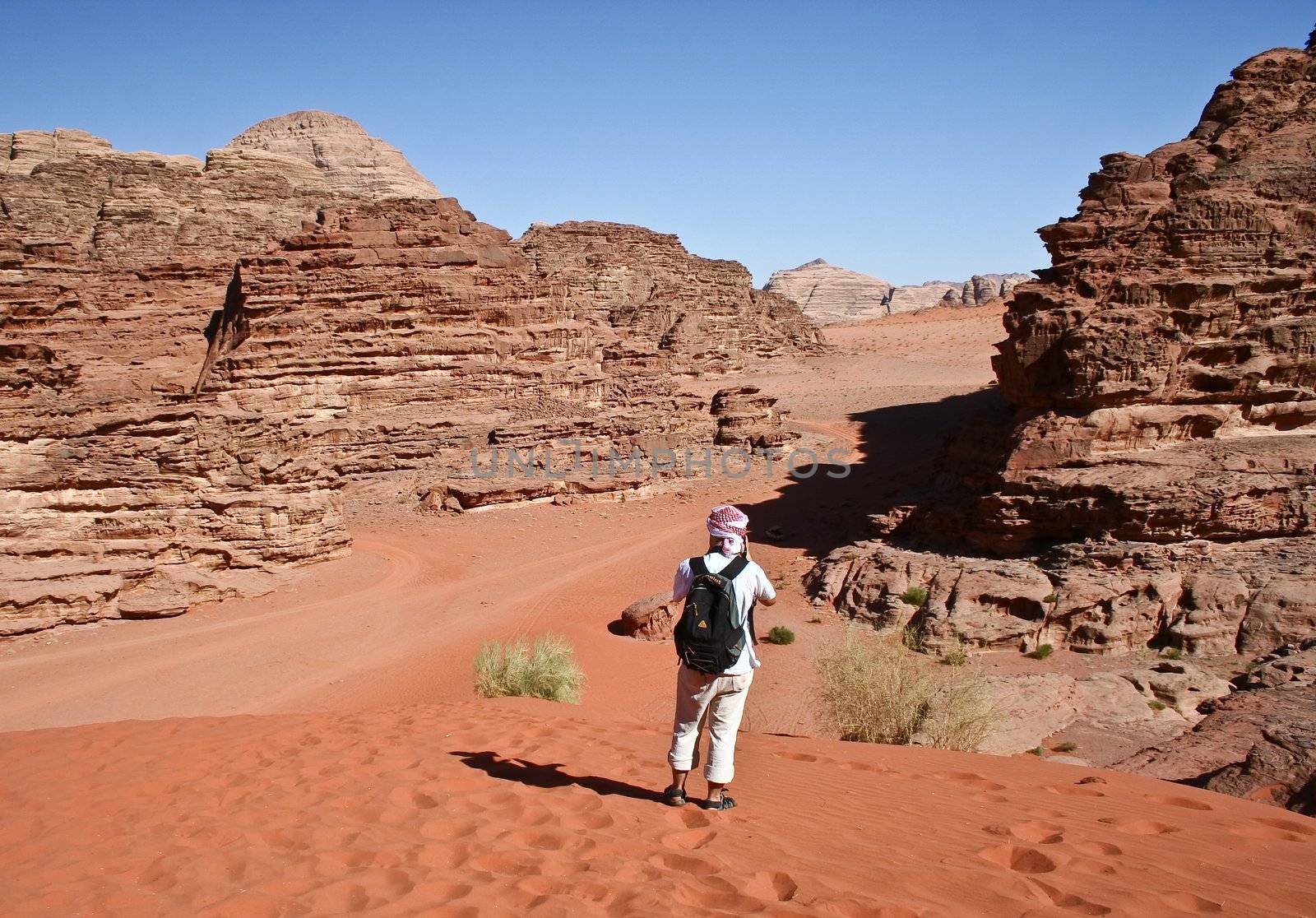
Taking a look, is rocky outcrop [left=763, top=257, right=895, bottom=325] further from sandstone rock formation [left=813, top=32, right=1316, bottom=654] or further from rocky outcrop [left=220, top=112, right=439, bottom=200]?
sandstone rock formation [left=813, top=32, right=1316, bottom=654]

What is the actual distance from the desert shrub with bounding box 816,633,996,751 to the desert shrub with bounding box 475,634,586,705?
9.80 feet

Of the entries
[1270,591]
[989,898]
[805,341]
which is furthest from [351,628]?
[805,341]

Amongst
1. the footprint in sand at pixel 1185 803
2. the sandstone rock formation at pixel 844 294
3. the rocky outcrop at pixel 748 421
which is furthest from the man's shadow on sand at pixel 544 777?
the sandstone rock formation at pixel 844 294

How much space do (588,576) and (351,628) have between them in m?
4.94

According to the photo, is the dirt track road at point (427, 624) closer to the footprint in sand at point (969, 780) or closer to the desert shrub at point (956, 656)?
the desert shrub at point (956, 656)

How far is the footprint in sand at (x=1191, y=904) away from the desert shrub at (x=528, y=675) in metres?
6.54

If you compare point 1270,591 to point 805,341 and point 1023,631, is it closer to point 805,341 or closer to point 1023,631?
point 1023,631

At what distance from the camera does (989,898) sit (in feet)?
11.7

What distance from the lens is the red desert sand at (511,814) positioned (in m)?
3.73

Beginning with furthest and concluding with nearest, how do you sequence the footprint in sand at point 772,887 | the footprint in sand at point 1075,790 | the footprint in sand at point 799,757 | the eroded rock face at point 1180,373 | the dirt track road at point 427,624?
the eroded rock face at point 1180,373
the dirt track road at point 427,624
the footprint in sand at point 799,757
the footprint in sand at point 1075,790
the footprint in sand at point 772,887

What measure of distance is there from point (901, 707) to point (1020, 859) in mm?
3700

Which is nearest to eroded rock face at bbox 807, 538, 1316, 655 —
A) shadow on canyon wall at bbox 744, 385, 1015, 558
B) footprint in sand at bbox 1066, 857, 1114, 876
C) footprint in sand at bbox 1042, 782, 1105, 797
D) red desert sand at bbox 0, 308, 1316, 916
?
shadow on canyon wall at bbox 744, 385, 1015, 558

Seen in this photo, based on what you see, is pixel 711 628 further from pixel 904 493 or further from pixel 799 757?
pixel 904 493

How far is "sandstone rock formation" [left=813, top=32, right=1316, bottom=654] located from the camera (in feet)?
38.9
